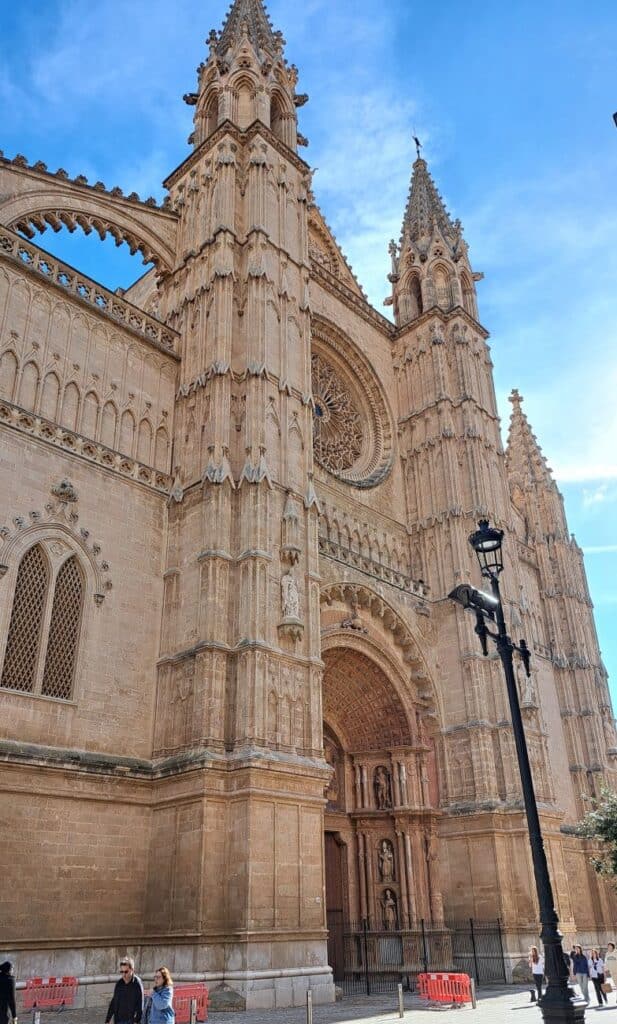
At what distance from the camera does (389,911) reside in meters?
22.2

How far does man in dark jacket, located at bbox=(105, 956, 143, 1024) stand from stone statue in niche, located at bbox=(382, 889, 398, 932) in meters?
15.6

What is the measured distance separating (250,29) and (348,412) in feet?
44.4

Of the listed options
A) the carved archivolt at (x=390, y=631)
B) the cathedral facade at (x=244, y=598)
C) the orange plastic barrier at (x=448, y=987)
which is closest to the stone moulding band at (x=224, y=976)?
the cathedral facade at (x=244, y=598)

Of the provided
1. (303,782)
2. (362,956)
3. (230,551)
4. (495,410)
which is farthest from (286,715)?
(495,410)

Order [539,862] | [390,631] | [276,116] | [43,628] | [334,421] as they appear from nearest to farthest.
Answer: [539,862] < [43,628] < [390,631] < [276,116] < [334,421]

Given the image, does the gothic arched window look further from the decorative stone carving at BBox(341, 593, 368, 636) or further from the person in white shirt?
the person in white shirt

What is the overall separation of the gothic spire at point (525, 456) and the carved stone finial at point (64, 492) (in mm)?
25325

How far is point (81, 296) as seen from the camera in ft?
65.1

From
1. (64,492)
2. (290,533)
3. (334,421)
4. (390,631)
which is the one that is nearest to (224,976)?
(290,533)

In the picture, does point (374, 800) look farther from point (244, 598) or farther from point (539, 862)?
point (539, 862)

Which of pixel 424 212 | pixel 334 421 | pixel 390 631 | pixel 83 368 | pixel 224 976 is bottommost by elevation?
pixel 224 976

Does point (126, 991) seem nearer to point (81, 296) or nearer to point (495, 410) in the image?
point (81, 296)

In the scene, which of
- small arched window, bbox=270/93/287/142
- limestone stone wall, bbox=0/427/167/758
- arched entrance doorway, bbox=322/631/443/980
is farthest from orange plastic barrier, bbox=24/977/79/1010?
small arched window, bbox=270/93/287/142

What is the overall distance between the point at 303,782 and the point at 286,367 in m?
10.5
